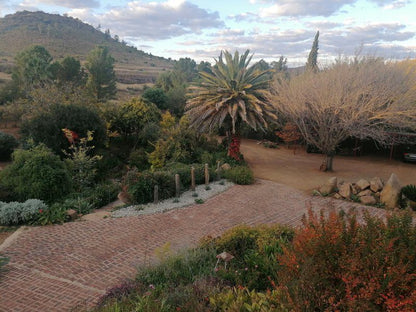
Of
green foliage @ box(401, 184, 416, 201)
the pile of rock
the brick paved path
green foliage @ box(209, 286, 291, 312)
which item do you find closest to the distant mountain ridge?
the brick paved path

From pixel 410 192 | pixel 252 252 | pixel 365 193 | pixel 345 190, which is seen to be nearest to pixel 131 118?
pixel 345 190

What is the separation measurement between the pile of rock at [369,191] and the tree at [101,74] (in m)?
26.6

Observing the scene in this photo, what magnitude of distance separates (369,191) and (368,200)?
2.03ft

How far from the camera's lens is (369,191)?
11250mm

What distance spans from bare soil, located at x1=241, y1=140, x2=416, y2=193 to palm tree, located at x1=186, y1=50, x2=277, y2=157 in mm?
2470

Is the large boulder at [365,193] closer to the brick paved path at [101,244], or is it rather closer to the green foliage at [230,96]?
the brick paved path at [101,244]

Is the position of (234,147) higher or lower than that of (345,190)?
higher

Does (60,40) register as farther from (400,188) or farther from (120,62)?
(400,188)

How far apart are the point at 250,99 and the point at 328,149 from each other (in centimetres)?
432

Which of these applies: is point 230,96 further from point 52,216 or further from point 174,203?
point 52,216

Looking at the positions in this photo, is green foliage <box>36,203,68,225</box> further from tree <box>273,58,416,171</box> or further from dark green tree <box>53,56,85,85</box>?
dark green tree <box>53,56,85,85</box>

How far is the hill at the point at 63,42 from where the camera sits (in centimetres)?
6134

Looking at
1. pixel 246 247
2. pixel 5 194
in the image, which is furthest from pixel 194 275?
pixel 5 194

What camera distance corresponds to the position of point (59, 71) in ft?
103
